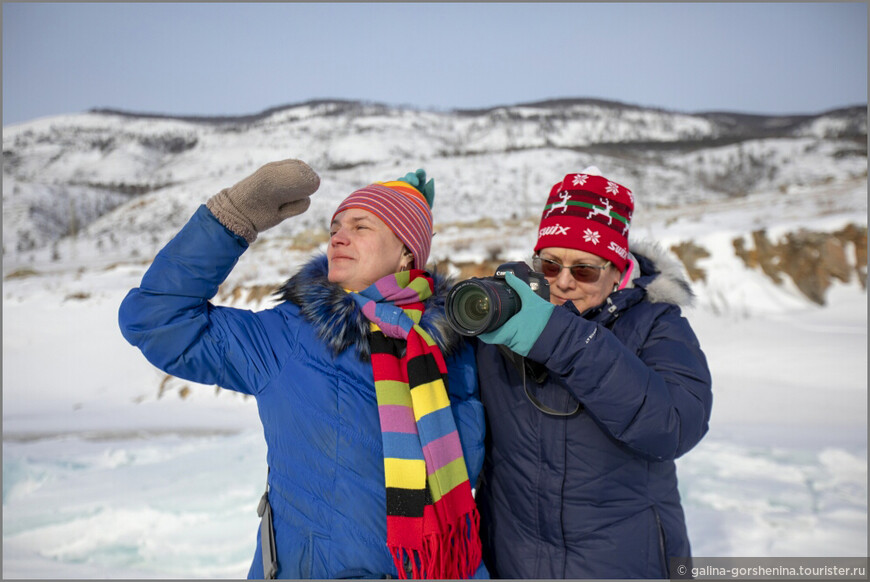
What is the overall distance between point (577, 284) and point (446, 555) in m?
0.85

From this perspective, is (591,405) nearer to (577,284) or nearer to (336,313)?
(577,284)

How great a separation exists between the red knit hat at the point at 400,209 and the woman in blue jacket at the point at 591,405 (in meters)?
0.37

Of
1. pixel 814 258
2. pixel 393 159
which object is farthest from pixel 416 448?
pixel 393 159

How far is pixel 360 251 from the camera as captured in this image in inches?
65.1

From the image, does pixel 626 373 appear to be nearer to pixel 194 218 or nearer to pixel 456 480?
pixel 456 480

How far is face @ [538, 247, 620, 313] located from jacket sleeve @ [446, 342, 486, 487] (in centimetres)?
34

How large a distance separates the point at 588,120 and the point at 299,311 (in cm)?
6201

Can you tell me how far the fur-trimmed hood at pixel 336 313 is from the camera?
149cm

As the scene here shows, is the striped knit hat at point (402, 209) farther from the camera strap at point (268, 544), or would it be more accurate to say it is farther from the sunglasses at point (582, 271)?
the camera strap at point (268, 544)

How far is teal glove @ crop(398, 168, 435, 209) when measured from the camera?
6.29 ft

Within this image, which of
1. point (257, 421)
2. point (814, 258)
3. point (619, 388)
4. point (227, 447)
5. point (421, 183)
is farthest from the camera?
point (814, 258)

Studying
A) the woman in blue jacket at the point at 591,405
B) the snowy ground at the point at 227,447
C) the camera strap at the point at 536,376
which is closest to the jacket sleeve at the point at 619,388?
the woman in blue jacket at the point at 591,405

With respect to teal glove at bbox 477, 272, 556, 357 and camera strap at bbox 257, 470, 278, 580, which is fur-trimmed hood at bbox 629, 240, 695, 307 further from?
camera strap at bbox 257, 470, 278, 580

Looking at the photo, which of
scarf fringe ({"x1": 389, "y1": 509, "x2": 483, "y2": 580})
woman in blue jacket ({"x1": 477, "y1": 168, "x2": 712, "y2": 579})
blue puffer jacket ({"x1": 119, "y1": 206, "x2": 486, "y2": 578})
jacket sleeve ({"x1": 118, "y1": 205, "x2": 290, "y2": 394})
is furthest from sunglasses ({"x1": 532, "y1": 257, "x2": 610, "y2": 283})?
jacket sleeve ({"x1": 118, "y1": 205, "x2": 290, "y2": 394})
